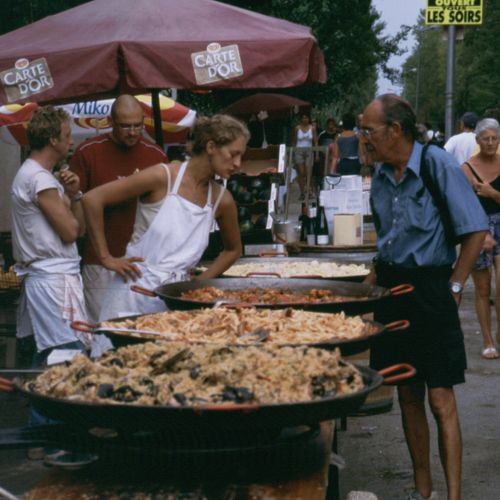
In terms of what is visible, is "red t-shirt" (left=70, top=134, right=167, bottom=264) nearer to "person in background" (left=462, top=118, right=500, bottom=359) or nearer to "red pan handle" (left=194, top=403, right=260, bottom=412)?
"person in background" (left=462, top=118, right=500, bottom=359)

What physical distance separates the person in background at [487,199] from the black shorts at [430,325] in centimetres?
430

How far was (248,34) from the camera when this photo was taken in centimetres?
719

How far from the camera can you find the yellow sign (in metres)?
17.0

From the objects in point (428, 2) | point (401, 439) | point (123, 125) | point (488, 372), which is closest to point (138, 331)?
point (123, 125)

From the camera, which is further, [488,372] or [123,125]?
[488,372]

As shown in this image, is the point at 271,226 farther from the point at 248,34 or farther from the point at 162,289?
the point at 162,289

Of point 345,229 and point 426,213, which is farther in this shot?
point 345,229

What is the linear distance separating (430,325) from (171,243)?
139cm

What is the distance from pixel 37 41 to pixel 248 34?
59.2 inches

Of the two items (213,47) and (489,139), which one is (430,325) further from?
(489,139)

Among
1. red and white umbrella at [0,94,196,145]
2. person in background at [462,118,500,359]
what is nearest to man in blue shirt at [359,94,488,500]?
person in background at [462,118,500,359]

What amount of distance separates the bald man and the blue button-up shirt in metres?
2.10

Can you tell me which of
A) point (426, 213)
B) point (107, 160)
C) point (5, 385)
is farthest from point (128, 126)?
point (5, 385)

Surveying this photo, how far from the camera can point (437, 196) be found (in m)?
5.09
